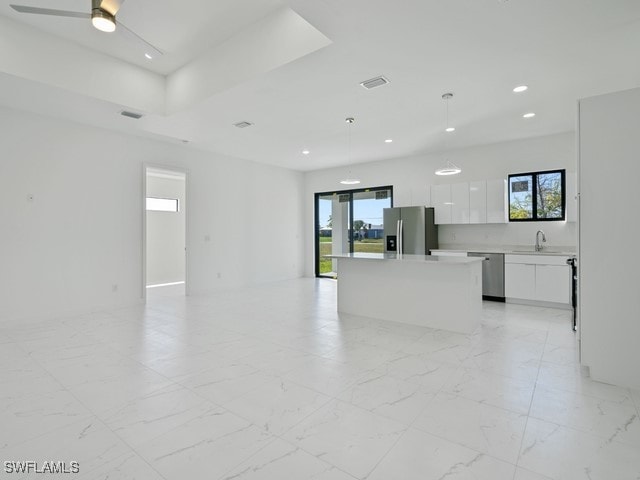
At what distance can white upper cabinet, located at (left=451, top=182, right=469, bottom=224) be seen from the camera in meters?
6.23

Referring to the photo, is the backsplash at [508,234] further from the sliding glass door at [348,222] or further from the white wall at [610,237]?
the white wall at [610,237]

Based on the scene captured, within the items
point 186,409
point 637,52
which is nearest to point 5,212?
point 186,409


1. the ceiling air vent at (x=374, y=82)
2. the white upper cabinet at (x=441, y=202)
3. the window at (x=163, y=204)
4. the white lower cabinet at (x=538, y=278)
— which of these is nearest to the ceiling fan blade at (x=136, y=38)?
the ceiling air vent at (x=374, y=82)

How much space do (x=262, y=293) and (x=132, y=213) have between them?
281cm

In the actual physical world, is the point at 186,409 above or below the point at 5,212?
below

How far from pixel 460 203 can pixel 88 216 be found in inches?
256

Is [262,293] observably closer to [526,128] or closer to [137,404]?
[137,404]

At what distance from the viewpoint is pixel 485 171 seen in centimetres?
642

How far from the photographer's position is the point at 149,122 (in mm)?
5035

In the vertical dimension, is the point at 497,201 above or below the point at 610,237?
above

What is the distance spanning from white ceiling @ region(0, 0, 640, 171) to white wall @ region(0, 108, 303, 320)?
0.47 metres

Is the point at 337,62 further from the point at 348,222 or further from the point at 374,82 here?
the point at 348,222

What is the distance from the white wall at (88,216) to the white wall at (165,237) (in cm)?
164

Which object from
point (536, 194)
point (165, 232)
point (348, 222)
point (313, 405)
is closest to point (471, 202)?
point (536, 194)
